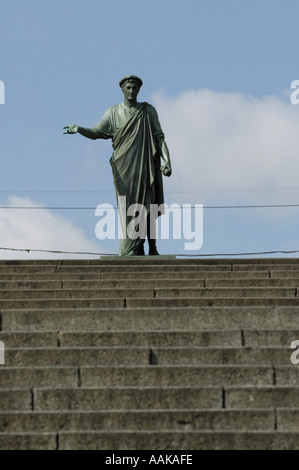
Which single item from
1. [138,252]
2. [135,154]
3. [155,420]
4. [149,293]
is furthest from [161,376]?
[135,154]

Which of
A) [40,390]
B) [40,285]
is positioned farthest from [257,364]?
[40,285]

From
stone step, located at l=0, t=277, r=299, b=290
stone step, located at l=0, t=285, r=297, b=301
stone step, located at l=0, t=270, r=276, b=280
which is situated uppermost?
stone step, located at l=0, t=270, r=276, b=280

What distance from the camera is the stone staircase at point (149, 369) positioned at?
25.0 feet

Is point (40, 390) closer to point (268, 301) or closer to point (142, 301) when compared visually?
point (142, 301)

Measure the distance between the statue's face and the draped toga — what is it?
18cm

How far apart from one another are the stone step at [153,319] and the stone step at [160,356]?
677 mm

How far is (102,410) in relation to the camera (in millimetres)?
7902

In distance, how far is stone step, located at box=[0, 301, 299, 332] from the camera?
934 centimetres

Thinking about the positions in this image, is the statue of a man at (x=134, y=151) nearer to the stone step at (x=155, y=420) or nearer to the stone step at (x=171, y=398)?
the stone step at (x=171, y=398)

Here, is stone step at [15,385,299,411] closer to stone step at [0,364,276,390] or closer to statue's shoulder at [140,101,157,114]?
stone step at [0,364,276,390]

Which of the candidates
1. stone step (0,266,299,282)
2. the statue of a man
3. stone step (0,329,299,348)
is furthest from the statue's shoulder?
stone step (0,329,299,348)

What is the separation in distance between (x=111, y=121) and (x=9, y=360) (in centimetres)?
677

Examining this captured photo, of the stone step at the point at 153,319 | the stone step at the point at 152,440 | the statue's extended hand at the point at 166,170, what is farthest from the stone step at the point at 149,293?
the statue's extended hand at the point at 166,170
